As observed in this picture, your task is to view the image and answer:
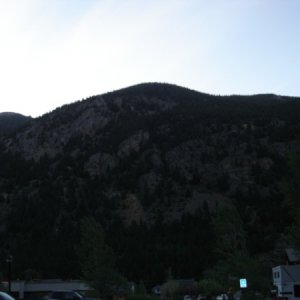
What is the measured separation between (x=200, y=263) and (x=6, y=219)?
225 feet

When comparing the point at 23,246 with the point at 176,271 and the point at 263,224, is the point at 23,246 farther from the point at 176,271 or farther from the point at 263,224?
the point at 263,224

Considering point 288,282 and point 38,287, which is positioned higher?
point 288,282

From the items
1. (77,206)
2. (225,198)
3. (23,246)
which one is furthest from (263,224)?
(23,246)

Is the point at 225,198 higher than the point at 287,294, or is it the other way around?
the point at 225,198

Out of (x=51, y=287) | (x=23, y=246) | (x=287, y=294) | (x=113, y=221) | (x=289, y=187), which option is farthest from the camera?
(x=113, y=221)

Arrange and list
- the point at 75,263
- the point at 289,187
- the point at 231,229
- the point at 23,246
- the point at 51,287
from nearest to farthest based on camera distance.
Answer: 1. the point at 289,187
2. the point at 231,229
3. the point at 51,287
4. the point at 75,263
5. the point at 23,246

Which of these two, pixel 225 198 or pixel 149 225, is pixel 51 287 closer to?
pixel 149 225

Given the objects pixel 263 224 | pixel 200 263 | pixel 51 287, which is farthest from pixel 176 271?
pixel 51 287

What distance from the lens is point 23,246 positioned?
17700cm

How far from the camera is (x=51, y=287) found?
111438 millimetres

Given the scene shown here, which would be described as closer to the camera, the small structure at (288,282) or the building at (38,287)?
the small structure at (288,282)

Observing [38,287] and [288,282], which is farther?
[38,287]

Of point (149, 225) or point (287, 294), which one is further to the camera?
point (149, 225)

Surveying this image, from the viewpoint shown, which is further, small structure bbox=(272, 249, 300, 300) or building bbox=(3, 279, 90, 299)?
building bbox=(3, 279, 90, 299)
